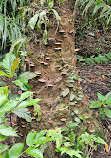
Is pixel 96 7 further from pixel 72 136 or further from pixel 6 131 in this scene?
pixel 6 131

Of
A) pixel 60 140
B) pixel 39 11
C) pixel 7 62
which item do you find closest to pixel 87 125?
pixel 60 140

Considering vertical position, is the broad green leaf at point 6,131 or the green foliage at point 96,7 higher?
the green foliage at point 96,7

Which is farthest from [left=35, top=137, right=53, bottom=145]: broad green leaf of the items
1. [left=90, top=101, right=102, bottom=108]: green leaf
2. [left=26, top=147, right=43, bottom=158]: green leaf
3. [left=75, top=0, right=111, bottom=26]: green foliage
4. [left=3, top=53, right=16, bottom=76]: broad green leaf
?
[left=75, top=0, right=111, bottom=26]: green foliage

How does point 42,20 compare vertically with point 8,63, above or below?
Result: above

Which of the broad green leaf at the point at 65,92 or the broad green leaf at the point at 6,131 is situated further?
the broad green leaf at the point at 65,92

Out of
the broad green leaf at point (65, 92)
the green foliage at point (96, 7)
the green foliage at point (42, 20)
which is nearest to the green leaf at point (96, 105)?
the broad green leaf at point (65, 92)

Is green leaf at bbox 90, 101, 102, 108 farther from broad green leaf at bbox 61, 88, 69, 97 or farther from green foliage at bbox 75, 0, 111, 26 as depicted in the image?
green foliage at bbox 75, 0, 111, 26

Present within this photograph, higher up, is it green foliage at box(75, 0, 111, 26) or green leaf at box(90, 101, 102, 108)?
green foliage at box(75, 0, 111, 26)

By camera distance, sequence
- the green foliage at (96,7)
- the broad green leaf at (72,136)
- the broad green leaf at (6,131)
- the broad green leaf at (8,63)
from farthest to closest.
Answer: the green foliage at (96,7), the broad green leaf at (72,136), the broad green leaf at (8,63), the broad green leaf at (6,131)

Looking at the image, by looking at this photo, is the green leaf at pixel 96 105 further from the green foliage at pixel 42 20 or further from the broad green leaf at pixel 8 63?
the broad green leaf at pixel 8 63

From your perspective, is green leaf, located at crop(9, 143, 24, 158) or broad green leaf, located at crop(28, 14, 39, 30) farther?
broad green leaf, located at crop(28, 14, 39, 30)

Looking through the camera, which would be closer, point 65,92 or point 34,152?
point 34,152

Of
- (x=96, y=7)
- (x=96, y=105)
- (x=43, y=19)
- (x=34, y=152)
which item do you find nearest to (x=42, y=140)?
(x=34, y=152)

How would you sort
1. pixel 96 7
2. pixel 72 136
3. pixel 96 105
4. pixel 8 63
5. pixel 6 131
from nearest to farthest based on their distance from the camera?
pixel 6 131 < pixel 8 63 < pixel 72 136 < pixel 96 105 < pixel 96 7
